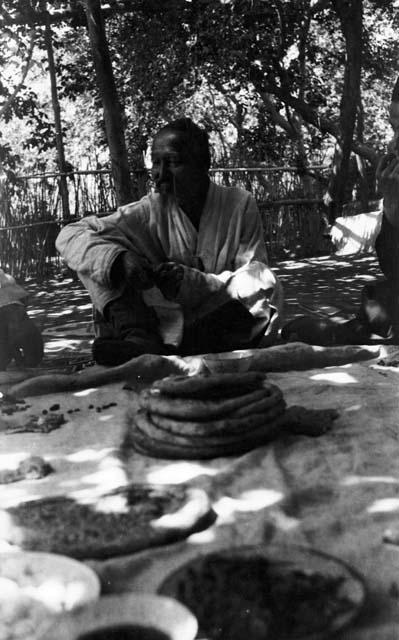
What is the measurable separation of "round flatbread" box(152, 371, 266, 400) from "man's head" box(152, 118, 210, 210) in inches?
76.8

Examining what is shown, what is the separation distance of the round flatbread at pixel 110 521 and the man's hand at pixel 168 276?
1964 millimetres

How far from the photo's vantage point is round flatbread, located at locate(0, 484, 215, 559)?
1997mm

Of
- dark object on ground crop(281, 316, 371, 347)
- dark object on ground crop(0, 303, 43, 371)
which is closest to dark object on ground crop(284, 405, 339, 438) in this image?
dark object on ground crop(281, 316, 371, 347)

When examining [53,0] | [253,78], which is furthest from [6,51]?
[253,78]

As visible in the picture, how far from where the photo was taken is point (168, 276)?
13.7 feet

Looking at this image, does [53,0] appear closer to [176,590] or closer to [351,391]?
[351,391]

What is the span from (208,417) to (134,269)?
61.3 inches

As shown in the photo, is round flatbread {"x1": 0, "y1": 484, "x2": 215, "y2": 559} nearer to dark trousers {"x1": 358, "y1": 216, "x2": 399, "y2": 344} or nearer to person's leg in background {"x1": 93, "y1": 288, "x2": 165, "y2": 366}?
person's leg in background {"x1": 93, "y1": 288, "x2": 165, "y2": 366}

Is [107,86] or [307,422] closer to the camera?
[307,422]

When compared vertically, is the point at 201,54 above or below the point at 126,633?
above

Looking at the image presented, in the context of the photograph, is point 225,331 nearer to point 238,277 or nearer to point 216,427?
point 238,277

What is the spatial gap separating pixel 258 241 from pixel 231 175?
282 inches

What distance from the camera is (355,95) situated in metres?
10.6

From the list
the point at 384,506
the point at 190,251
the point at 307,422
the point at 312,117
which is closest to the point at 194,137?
the point at 190,251
